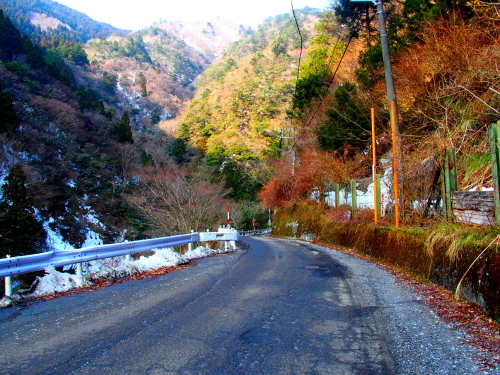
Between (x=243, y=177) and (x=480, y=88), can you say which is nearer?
(x=480, y=88)

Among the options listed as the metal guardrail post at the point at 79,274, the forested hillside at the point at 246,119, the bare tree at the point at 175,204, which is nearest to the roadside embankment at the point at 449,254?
the metal guardrail post at the point at 79,274

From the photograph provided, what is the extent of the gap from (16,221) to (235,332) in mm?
21139

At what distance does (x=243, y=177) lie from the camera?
185 ft

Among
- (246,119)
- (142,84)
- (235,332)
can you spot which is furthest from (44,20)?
(235,332)

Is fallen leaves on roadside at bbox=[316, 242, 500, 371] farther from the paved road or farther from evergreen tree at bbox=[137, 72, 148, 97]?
evergreen tree at bbox=[137, 72, 148, 97]

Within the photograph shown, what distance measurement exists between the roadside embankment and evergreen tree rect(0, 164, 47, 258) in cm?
1837

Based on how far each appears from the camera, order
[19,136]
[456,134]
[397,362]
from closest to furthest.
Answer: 1. [397,362]
2. [456,134]
3. [19,136]

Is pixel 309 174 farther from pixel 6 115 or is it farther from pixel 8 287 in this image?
pixel 8 287

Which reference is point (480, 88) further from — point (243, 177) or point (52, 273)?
point (243, 177)

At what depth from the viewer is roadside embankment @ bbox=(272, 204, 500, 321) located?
4.90 m

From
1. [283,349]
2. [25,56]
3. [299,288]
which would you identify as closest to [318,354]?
[283,349]

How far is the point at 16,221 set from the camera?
20953mm

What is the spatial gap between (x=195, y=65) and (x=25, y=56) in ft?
449

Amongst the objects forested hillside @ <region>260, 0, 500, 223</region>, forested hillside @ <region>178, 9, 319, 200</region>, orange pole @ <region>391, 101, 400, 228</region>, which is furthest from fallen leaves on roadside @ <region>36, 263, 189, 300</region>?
forested hillside @ <region>178, 9, 319, 200</region>
